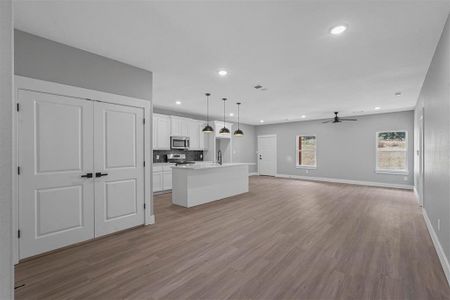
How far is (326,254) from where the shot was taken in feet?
8.76

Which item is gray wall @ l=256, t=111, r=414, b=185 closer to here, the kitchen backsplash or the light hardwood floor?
the light hardwood floor

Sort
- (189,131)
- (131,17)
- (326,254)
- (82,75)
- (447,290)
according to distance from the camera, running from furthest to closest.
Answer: (189,131)
(82,75)
(326,254)
(131,17)
(447,290)

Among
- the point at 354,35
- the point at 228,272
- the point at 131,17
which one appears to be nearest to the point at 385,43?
the point at 354,35

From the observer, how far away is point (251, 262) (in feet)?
8.14

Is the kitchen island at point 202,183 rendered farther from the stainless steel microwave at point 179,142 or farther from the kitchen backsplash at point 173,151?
the kitchen backsplash at point 173,151

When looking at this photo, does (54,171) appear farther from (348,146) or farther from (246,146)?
(348,146)

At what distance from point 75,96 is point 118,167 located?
3.85ft

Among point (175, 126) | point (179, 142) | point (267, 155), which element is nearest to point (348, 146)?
point (267, 155)

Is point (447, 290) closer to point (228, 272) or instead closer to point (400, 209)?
point (228, 272)

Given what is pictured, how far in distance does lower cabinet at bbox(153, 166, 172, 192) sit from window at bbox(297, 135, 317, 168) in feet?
19.5

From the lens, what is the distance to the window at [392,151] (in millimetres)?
7109

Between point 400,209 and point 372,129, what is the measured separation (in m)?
3.87

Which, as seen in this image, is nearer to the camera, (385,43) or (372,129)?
(385,43)

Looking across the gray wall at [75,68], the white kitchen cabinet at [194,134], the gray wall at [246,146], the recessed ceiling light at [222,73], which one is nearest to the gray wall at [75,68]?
the gray wall at [75,68]
